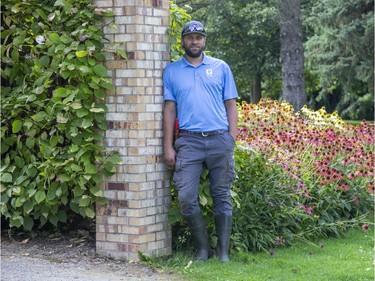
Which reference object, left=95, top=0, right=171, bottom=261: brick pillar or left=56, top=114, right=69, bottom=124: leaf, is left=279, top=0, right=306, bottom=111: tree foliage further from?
left=56, top=114, right=69, bottom=124: leaf

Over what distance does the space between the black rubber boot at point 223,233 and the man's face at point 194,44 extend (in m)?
1.43

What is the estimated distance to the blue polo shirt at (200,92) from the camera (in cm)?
660

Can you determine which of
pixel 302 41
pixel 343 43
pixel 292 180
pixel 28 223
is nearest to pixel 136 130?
pixel 28 223

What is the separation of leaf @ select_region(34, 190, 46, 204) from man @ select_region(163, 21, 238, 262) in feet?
3.93

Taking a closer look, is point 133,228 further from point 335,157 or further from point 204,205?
point 335,157

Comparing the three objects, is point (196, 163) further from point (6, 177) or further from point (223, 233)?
point (6, 177)

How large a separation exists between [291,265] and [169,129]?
1.59 m

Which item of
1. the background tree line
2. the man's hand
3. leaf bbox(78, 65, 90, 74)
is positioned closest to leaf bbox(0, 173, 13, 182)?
leaf bbox(78, 65, 90, 74)

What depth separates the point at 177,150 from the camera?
22.0 feet

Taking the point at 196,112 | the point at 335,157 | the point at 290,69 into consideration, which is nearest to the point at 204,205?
the point at 196,112

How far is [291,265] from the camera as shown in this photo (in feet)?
22.2

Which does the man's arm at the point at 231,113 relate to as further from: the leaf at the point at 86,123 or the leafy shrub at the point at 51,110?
the leaf at the point at 86,123

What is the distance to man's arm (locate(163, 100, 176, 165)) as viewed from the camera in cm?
670

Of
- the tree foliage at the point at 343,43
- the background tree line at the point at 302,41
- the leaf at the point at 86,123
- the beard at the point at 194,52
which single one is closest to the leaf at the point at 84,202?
the leaf at the point at 86,123
